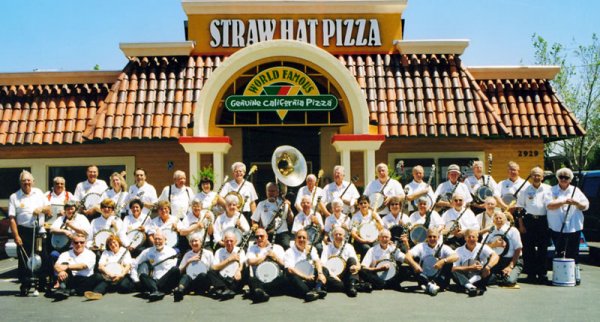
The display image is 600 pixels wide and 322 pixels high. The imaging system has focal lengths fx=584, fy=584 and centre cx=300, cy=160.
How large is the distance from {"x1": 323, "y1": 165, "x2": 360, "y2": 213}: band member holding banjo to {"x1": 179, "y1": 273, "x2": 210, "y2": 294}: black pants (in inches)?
114

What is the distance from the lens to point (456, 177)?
1102 centimetres

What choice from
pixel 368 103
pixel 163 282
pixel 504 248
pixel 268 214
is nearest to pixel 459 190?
pixel 504 248

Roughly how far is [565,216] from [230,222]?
577 centimetres

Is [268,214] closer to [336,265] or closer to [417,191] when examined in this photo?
[336,265]

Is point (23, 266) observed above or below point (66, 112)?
below

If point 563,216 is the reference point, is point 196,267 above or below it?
below

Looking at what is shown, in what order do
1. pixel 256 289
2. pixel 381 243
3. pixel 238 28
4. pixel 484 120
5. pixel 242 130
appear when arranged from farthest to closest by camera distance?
pixel 242 130 < pixel 238 28 < pixel 484 120 < pixel 381 243 < pixel 256 289

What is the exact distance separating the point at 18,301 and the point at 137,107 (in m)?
6.14

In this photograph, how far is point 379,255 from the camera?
9.55 metres

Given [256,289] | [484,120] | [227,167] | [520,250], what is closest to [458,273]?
[520,250]

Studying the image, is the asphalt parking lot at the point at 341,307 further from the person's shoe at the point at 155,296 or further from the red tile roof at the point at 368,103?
the red tile roof at the point at 368,103

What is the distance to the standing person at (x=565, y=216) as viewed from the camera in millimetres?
9961

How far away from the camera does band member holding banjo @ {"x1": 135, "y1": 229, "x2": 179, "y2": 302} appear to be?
9.13 meters

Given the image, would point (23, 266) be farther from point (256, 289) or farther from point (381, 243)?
point (381, 243)
